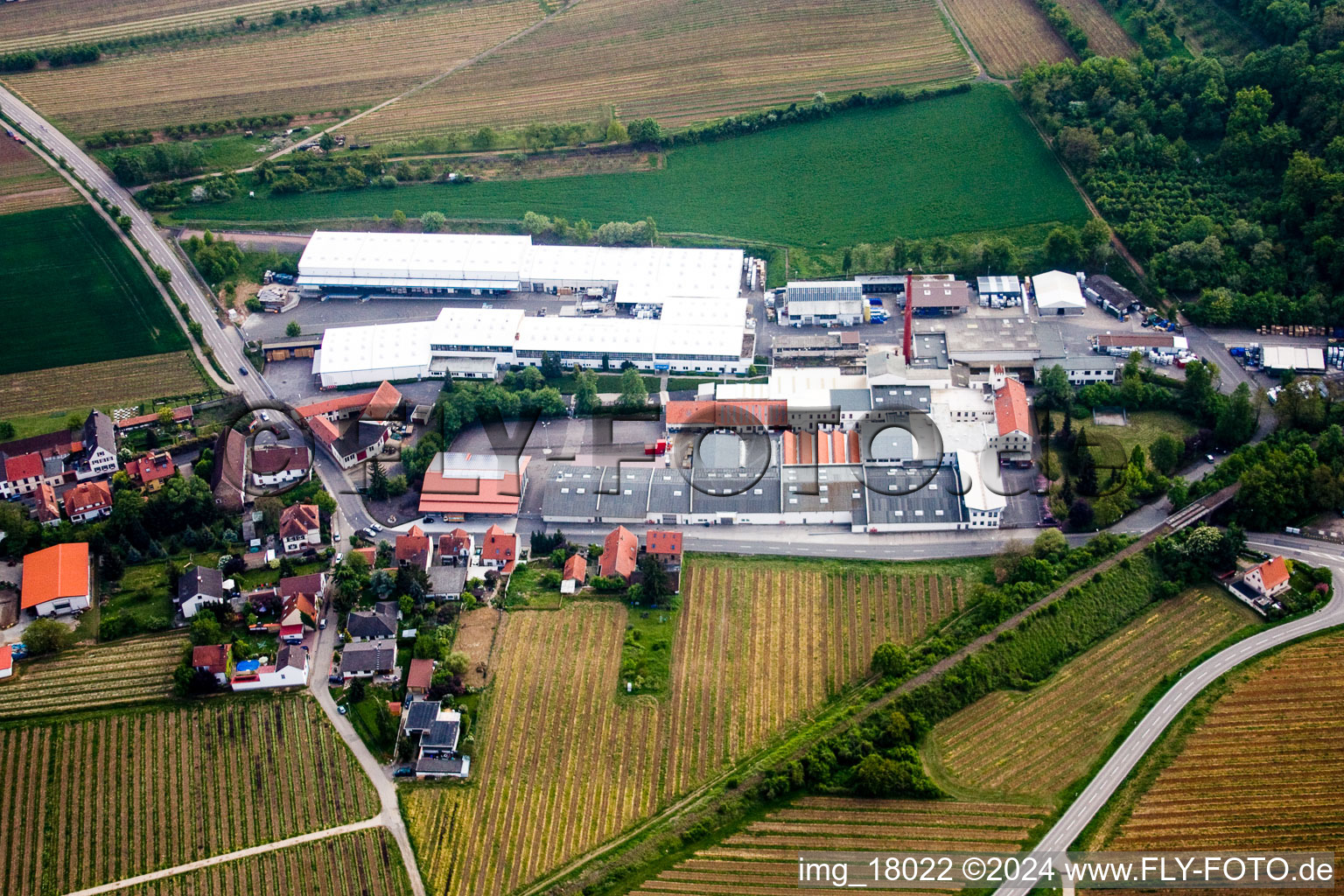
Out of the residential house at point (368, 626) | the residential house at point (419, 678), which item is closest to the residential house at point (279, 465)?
the residential house at point (368, 626)

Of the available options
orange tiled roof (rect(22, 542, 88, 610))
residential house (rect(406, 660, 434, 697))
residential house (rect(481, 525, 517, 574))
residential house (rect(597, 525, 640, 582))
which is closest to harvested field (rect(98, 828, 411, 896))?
residential house (rect(406, 660, 434, 697))

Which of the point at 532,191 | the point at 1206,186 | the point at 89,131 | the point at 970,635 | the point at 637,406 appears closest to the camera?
the point at 970,635

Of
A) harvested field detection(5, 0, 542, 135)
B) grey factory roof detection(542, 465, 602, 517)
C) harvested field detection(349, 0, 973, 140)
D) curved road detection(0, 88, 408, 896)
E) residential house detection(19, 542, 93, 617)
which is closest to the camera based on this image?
curved road detection(0, 88, 408, 896)

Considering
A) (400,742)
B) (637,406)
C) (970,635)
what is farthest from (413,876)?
(637,406)

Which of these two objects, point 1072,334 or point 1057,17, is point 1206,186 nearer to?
point 1072,334

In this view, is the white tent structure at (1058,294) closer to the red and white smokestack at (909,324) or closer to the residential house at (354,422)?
the red and white smokestack at (909,324)

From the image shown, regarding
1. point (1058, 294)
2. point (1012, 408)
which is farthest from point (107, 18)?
point (1012, 408)

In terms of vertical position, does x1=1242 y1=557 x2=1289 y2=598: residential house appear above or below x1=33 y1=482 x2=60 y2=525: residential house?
below

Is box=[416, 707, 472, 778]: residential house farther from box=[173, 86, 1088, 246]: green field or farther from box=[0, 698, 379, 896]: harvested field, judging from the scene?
box=[173, 86, 1088, 246]: green field
